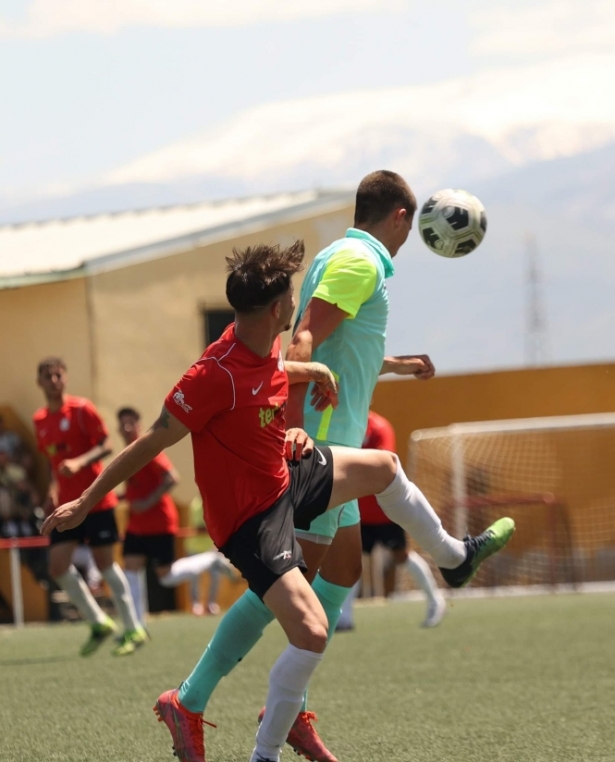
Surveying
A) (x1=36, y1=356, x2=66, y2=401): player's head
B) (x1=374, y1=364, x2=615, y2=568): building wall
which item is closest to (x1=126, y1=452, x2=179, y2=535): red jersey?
(x1=36, y1=356, x2=66, y2=401): player's head

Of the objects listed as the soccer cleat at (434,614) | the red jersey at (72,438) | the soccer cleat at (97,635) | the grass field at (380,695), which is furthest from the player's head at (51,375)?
the soccer cleat at (434,614)

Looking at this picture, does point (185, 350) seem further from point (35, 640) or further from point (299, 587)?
point (299, 587)

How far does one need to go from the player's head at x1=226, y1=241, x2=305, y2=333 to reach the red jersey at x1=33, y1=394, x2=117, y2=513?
5778 mm

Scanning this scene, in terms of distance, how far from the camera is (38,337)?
2020 centimetres

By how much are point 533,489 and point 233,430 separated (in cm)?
1608

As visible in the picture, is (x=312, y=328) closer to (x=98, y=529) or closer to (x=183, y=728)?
(x=183, y=728)

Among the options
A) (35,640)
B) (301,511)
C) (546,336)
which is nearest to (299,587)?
(301,511)

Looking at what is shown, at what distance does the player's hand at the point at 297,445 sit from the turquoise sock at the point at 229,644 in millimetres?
546

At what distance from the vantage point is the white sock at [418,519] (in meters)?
5.46

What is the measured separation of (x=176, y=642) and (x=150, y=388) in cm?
962

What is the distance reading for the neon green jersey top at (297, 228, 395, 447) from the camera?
549 cm

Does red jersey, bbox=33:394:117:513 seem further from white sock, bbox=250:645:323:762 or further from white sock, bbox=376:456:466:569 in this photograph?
white sock, bbox=250:645:323:762

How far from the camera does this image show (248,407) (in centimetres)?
475

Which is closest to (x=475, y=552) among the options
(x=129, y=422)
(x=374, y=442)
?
(x=374, y=442)
